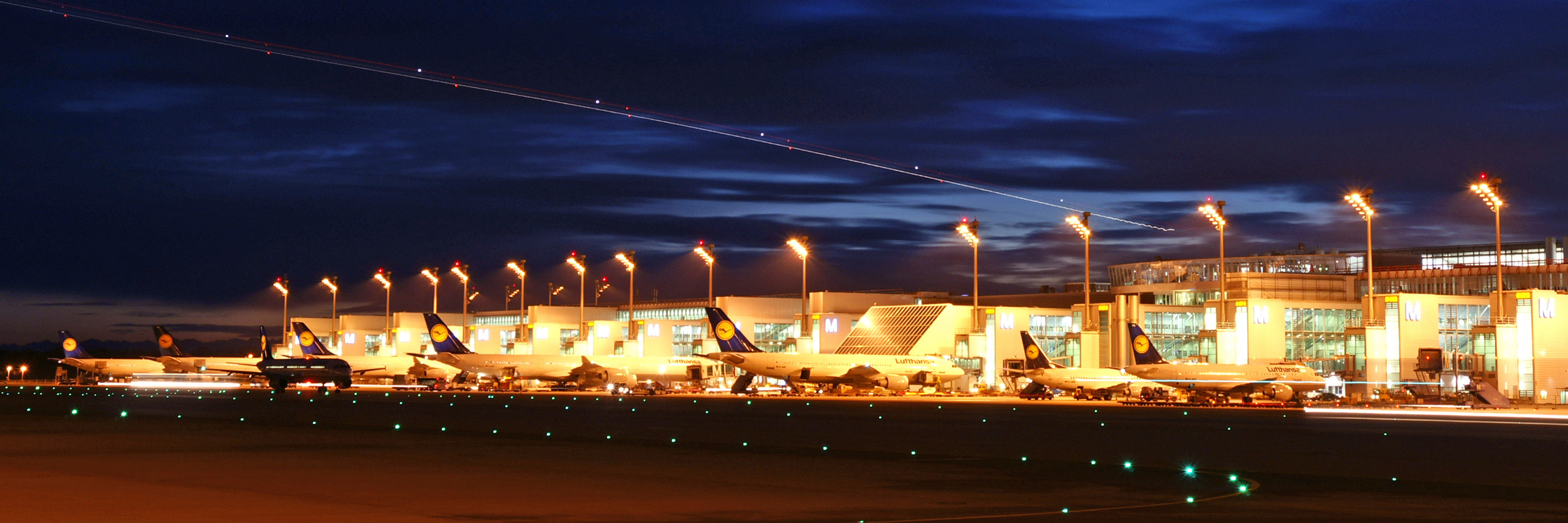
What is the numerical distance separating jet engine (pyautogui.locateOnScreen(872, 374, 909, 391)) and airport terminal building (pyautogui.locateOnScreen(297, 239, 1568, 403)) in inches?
410

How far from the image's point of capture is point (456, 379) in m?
113

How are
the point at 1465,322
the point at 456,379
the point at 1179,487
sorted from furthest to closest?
1. the point at 456,379
2. the point at 1465,322
3. the point at 1179,487

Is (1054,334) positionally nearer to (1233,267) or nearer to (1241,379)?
(1241,379)

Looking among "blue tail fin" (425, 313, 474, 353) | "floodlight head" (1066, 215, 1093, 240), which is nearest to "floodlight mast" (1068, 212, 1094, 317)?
"floodlight head" (1066, 215, 1093, 240)

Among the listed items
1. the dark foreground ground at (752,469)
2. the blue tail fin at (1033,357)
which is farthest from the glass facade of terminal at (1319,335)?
the dark foreground ground at (752,469)

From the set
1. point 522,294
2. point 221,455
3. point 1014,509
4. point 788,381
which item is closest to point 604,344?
point 522,294

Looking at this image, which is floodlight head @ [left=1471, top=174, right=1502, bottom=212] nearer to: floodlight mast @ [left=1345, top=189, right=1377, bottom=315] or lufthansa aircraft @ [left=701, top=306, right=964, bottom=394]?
floodlight mast @ [left=1345, top=189, right=1377, bottom=315]

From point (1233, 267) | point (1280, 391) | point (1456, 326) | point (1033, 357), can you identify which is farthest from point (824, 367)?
point (1233, 267)

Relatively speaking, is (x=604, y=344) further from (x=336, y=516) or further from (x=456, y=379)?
(x=336, y=516)

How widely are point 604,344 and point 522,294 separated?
1666 cm

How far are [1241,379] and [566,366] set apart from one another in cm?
5381

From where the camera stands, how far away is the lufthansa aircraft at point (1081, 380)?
276 ft

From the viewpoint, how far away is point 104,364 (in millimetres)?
129500

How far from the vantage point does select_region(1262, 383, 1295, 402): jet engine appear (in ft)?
257
